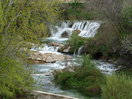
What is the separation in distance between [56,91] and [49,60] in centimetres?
957

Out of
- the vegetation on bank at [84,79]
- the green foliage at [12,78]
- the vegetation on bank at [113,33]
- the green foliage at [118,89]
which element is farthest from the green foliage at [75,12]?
the green foliage at [118,89]

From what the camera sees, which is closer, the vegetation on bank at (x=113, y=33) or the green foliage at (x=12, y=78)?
the green foliage at (x=12, y=78)

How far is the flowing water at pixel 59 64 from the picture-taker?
16.0m

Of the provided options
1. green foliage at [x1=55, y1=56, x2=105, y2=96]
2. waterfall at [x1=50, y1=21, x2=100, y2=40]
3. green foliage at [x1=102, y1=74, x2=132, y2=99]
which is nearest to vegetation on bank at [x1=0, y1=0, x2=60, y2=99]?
green foliage at [x1=102, y1=74, x2=132, y2=99]

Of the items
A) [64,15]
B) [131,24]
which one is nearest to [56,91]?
[131,24]

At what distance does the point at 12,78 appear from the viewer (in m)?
10.5

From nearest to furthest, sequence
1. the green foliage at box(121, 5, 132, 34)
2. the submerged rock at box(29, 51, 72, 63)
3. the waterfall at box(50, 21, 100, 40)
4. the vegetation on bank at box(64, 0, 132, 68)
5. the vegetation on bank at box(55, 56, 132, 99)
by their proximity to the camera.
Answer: the vegetation on bank at box(55, 56, 132, 99)
the vegetation on bank at box(64, 0, 132, 68)
the green foliage at box(121, 5, 132, 34)
the submerged rock at box(29, 51, 72, 63)
the waterfall at box(50, 21, 100, 40)

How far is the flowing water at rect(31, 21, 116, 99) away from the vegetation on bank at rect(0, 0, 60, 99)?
0.57 m

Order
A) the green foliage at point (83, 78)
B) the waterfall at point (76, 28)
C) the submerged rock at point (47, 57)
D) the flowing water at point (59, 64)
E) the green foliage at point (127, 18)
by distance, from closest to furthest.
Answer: the flowing water at point (59, 64) → the green foliage at point (83, 78) → the green foliage at point (127, 18) → the submerged rock at point (47, 57) → the waterfall at point (76, 28)

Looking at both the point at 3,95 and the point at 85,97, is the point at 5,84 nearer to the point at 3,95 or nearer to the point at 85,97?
the point at 3,95

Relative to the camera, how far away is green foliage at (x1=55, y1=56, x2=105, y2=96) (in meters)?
16.6

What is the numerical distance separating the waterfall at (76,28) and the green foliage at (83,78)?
53.8 ft

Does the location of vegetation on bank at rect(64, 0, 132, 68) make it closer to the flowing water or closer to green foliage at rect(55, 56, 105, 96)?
the flowing water

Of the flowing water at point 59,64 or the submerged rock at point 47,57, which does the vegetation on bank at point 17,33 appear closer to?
the flowing water at point 59,64
